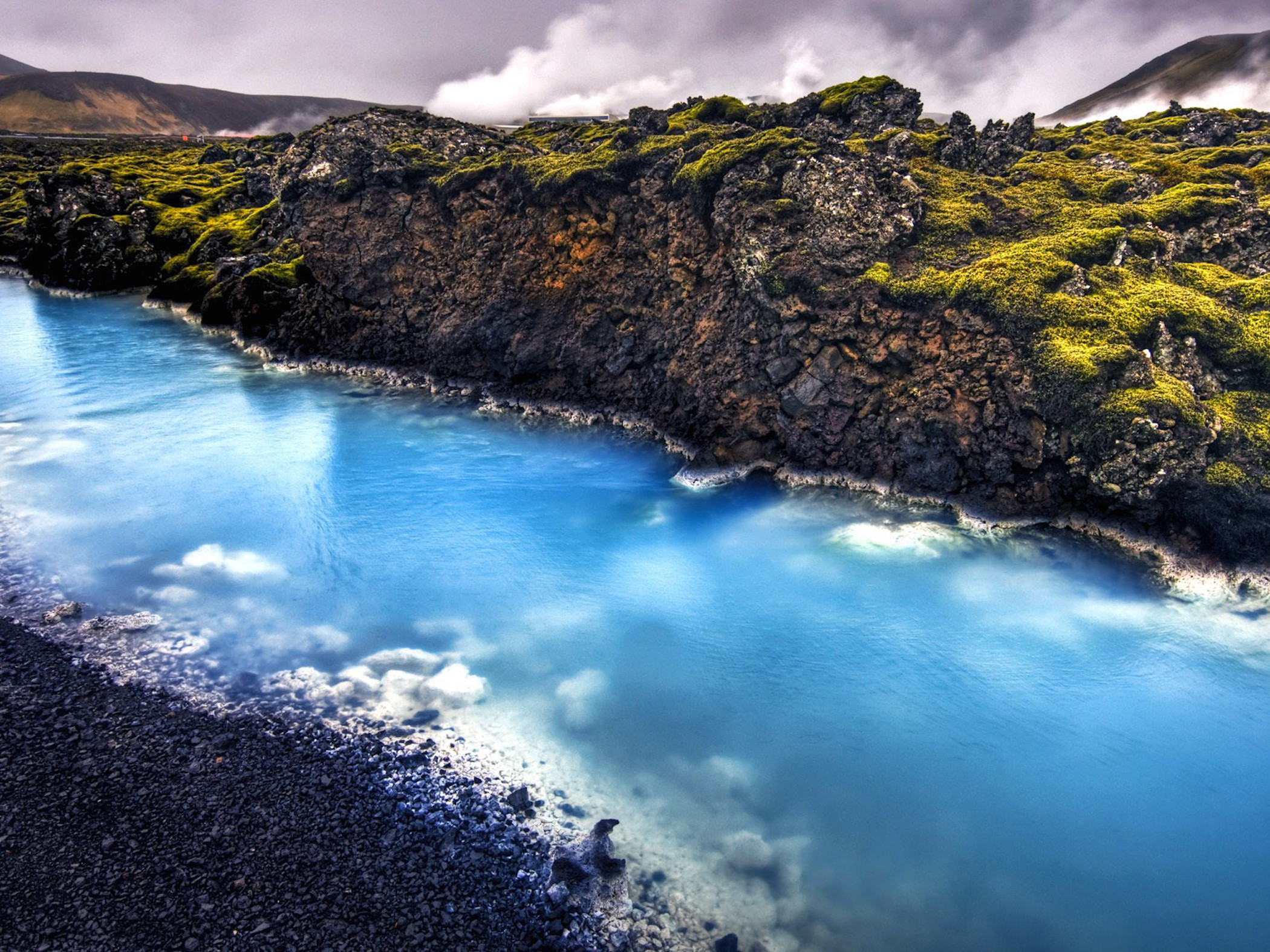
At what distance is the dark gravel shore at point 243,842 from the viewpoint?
10953 millimetres

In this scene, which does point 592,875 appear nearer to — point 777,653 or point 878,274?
point 777,653

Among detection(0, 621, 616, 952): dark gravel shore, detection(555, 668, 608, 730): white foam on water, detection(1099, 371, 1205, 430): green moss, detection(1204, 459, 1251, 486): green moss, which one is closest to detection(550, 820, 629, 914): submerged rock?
detection(0, 621, 616, 952): dark gravel shore

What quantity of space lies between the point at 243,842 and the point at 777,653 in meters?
12.2

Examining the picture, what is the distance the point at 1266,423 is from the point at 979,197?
13545mm

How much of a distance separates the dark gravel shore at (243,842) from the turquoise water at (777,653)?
1.79 metres

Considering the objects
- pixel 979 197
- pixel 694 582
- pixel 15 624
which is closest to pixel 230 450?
pixel 15 624

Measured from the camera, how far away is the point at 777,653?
1808 cm

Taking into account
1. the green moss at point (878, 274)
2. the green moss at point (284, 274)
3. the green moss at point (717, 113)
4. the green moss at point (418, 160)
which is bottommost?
the green moss at point (284, 274)

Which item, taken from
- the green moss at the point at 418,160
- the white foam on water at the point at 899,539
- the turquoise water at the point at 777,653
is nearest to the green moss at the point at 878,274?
the turquoise water at the point at 777,653

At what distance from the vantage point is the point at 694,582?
21.1 metres

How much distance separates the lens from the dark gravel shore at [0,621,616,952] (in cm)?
1095

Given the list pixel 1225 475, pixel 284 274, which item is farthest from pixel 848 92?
pixel 284 274

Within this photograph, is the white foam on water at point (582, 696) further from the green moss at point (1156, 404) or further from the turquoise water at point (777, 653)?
the green moss at point (1156, 404)

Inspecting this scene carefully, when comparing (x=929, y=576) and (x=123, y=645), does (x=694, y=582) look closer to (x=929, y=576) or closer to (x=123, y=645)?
(x=929, y=576)
